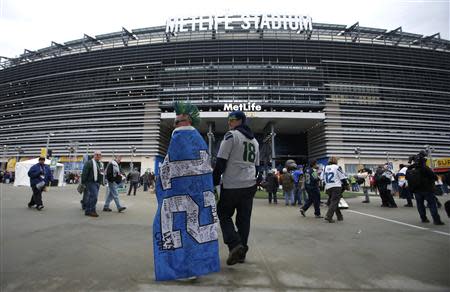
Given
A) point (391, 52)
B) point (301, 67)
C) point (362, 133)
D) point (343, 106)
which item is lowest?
point (362, 133)

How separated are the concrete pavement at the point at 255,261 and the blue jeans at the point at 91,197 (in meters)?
1.62

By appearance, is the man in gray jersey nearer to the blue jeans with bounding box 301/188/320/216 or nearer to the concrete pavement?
the concrete pavement

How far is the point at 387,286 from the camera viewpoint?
2246 millimetres

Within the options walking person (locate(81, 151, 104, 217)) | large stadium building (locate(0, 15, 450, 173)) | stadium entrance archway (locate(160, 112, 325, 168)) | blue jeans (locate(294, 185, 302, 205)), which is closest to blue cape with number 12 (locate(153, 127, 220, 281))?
walking person (locate(81, 151, 104, 217))

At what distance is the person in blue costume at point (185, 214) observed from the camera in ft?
7.52

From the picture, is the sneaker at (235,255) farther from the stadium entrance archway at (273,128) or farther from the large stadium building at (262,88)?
the large stadium building at (262,88)

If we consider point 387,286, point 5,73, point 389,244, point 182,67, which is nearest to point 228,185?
point 387,286

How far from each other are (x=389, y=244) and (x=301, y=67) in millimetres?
48838

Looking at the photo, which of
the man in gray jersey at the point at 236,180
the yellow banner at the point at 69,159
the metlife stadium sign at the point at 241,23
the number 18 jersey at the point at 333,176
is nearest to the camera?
the man in gray jersey at the point at 236,180

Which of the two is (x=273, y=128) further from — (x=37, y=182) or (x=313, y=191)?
(x=37, y=182)

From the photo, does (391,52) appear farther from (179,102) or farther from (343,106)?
(179,102)

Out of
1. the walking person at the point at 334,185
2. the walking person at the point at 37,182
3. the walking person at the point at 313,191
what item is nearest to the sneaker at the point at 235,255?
the walking person at the point at 334,185

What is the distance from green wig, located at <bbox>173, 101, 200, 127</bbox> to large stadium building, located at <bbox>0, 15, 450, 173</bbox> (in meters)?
42.6

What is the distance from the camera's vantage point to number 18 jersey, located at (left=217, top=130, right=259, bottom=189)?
9.71 ft
